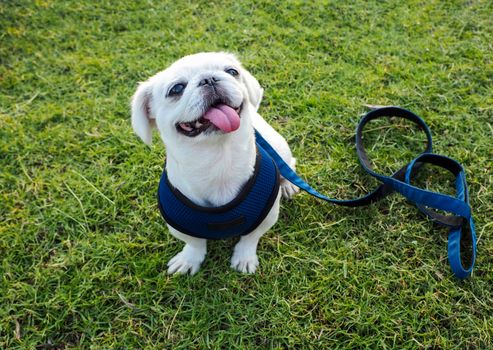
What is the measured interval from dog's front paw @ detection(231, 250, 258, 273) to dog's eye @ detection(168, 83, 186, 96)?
116 cm

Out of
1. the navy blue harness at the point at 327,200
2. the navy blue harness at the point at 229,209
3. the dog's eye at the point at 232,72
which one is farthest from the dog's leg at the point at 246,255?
the dog's eye at the point at 232,72

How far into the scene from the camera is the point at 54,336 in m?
2.44

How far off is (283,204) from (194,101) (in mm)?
1357

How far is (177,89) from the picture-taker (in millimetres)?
1965

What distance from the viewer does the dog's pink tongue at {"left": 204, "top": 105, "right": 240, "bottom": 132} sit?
1.81m

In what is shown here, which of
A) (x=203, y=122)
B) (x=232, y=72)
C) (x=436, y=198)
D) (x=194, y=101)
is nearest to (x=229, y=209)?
(x=203, y=122)

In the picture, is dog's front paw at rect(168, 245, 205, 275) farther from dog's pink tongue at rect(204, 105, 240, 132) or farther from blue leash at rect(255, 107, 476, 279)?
dog's pink tongue at rect(204, 105, 240, 132)

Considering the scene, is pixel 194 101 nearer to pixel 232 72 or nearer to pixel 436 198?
pixel 232 72

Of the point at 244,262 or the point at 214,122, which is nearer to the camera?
the point at 214,122

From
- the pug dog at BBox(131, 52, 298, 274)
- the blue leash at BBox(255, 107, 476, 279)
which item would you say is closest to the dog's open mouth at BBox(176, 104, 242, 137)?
the pug dog at BBox(131, 52, 298, 274)

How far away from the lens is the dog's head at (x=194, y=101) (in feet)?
6.04

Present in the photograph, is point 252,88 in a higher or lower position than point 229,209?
higher

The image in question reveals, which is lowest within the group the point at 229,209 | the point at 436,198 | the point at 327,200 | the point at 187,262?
the point at 187,262

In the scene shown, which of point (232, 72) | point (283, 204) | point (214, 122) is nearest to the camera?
point (214, 122)
